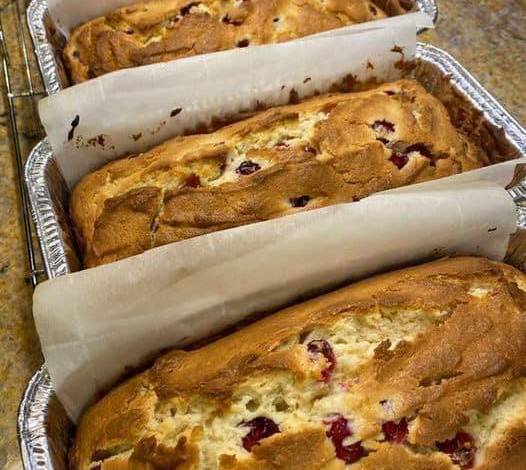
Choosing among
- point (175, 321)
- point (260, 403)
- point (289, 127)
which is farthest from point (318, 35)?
point (260, 403)

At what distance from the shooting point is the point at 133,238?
1.66 meters

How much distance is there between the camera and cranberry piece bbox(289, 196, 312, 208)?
65.7 inches

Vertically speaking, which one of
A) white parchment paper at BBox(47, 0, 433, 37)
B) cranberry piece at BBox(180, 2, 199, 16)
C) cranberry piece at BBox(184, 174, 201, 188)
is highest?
white parchment paper at BBox(47, 0, 433, 37)

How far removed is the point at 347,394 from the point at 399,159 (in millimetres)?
753

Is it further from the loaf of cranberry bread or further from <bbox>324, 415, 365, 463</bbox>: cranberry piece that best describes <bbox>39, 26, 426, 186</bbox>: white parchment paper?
<bbox>324, 415, 365, 463</bbox>: cranberry piece

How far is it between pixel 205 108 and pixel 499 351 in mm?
1177

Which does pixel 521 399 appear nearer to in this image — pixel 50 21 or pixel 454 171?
pixel 454 171

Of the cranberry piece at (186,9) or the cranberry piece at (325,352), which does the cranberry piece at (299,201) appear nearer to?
the cranberry piece at (325,352)

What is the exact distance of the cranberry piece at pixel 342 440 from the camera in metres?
1.22

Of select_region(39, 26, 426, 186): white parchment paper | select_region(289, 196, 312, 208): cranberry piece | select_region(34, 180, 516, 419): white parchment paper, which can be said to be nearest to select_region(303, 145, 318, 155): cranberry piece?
select_region(289, 196, 312, 208): cranberry piece

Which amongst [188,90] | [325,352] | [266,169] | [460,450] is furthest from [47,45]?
[460,450]

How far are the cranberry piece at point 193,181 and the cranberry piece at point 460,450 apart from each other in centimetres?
92

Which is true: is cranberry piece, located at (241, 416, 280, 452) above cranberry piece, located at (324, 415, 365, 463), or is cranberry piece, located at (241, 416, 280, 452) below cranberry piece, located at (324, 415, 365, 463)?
above

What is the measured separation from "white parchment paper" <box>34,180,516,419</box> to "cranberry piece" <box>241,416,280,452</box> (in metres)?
0.33
